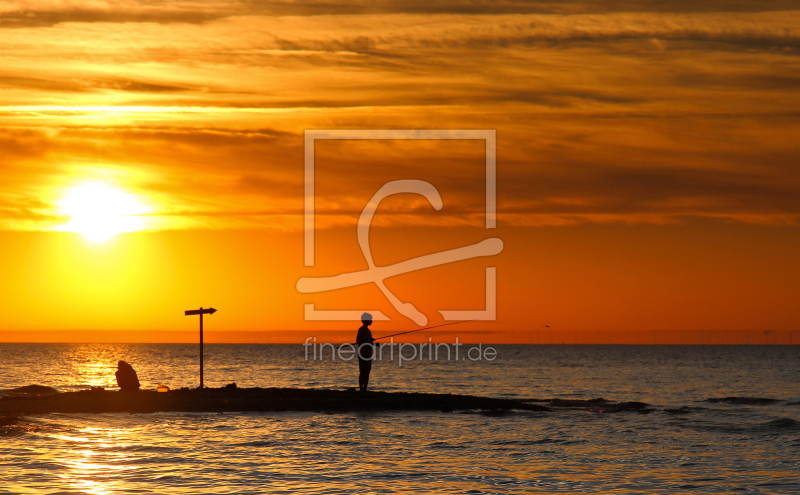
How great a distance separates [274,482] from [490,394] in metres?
26.6

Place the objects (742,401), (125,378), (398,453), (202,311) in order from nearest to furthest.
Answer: (398,453) → (202,311) → (125,378) → (742,401)

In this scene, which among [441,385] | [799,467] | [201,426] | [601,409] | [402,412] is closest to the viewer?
[799,467]

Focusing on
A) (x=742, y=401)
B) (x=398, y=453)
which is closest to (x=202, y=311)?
(x=398, y=453)

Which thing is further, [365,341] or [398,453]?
[365,341]

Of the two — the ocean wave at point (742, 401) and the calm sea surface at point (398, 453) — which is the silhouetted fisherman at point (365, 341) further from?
the ocean wave at point (742, 401)

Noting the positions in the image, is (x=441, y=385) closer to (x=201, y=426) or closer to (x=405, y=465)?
(x=201, y=426)

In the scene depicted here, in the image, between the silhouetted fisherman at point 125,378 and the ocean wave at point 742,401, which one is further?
the ocean wave at point 742,401

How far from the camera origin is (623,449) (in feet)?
66.4

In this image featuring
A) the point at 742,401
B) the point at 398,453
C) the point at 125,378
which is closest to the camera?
the point at 398,453

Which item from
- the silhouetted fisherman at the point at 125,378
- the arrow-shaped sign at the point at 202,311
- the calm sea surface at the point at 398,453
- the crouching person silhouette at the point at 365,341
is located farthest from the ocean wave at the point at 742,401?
the silhouetted fisherman at the point at 125,378

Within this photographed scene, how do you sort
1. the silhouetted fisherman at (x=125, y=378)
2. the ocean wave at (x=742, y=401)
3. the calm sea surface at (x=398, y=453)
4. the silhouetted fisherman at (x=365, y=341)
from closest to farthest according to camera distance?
the calm sea surface at (x=398, y=453) < the silhouetted fisherman at (x=365, y=341) < the silhouetted fisherman at (x=125, y=378) < the ocean wave at (x=742, y=401)

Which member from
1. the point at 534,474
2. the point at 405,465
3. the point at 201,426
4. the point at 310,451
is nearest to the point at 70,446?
the point at 201,426

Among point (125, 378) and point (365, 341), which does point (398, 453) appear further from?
point (125, 378)

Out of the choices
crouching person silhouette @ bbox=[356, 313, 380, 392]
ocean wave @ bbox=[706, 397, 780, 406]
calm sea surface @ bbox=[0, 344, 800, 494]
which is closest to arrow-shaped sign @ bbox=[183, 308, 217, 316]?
calm sea surface @ bbox=[0, 344, 800, 494]
